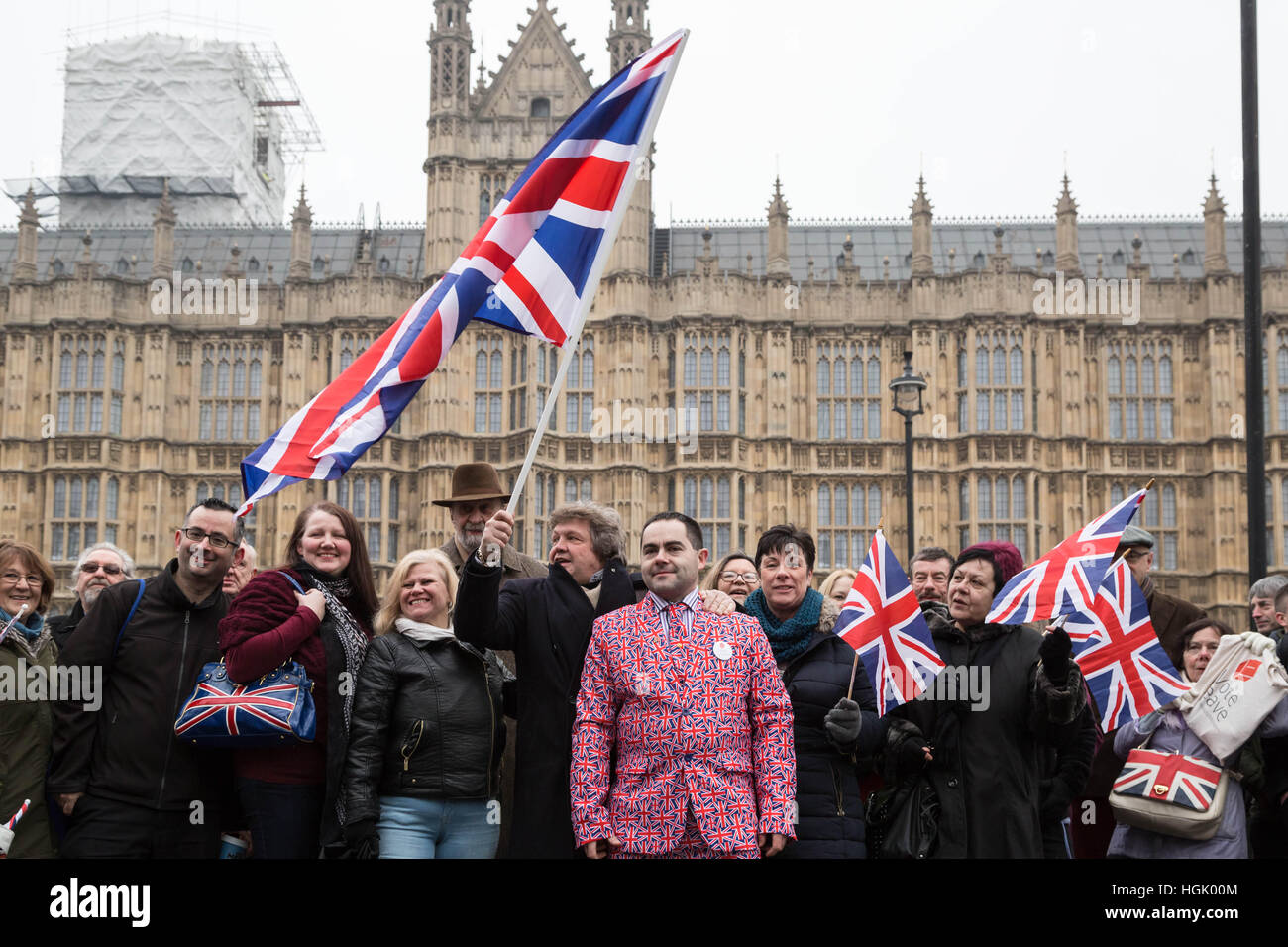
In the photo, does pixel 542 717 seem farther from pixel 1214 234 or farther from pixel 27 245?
pixel 27 245

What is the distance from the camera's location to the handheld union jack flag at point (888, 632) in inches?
269

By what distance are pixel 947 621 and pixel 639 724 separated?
211cm

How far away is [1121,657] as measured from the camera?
Result: 763cm

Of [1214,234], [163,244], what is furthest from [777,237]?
[163,244]

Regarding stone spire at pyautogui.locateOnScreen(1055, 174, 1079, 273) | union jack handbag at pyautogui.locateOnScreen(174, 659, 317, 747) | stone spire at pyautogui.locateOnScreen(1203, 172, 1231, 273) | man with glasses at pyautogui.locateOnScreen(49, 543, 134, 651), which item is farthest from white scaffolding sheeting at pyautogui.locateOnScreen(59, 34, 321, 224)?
union jack handbag at pyautogui.locateOnScreen(174, 659, 317, 747)

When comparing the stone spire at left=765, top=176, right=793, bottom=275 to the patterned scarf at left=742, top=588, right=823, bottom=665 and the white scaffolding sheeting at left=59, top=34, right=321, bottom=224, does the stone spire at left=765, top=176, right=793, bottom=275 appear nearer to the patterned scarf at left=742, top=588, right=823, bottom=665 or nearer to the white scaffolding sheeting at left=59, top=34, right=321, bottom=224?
the white scaffolding sheeting at left=59, top=34, right=321, bottom=224

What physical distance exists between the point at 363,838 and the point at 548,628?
4.09 ft

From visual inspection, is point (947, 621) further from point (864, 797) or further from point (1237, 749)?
point (1237, 749)

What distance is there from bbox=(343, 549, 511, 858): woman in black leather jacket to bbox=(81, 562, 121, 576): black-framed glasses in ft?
9.30

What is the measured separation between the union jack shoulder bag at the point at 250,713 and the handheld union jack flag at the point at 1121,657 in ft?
13.1

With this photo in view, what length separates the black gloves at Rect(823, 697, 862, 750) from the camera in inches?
239

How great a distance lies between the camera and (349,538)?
6.93m

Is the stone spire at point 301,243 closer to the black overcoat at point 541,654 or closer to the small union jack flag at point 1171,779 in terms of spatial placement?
the black overcoat at point 541,654
